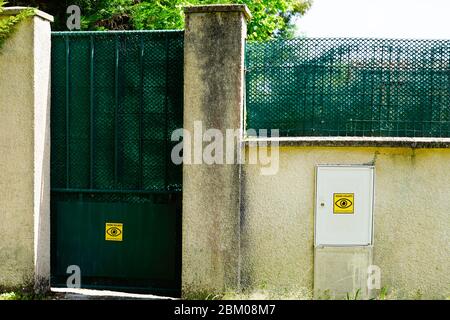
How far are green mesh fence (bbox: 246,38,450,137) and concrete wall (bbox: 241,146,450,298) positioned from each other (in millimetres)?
311

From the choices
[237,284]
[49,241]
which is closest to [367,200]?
[237,284]

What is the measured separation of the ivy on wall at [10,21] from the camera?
18.1 ft

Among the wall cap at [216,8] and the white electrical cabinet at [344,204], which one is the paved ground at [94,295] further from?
the wall cap at [216,8]

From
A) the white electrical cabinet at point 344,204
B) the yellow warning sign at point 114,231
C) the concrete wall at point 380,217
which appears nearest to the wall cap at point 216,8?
the concrete wall at point 380,217

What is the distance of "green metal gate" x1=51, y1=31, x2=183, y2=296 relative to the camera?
5.83 m

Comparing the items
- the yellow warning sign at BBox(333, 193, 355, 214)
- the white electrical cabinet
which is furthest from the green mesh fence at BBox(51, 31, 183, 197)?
the yellow warning sign at BBox(333, 193, 355, 214)

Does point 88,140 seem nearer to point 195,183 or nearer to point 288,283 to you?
point 195,183

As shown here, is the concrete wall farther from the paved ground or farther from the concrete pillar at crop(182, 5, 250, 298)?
the paved ground

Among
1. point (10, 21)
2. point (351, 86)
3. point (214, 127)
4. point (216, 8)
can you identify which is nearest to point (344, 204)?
point (351, 86)

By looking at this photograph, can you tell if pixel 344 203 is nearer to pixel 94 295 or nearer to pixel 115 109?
pixel 115 109

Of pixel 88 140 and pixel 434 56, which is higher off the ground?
pixel 434 56

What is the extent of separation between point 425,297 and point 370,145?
1659 mm

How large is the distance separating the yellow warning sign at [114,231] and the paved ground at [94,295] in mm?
609

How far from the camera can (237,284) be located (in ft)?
17.6
